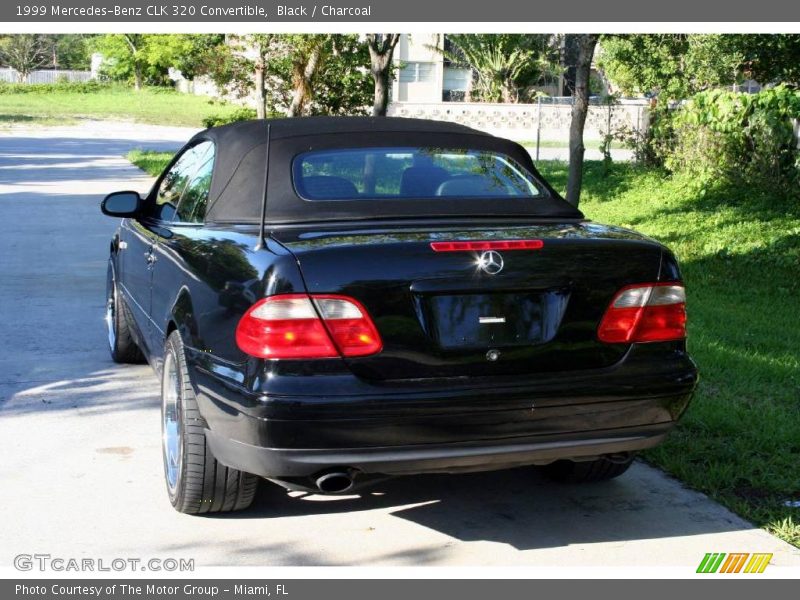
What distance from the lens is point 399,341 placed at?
13.3ft

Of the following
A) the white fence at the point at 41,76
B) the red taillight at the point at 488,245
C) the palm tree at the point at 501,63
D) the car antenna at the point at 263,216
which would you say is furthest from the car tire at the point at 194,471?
the white fence at the point at 41,76

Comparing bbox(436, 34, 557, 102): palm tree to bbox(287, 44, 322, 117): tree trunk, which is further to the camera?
bbox(436, 34, 557, 102): palm tree

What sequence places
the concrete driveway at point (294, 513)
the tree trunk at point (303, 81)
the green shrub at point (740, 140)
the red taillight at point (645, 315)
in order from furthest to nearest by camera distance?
the tree trunk at point (303, 81) < the green shrub at point (740, 140) < the concrete driveway at point (294, 513) < the red taillight at point (645, 315)

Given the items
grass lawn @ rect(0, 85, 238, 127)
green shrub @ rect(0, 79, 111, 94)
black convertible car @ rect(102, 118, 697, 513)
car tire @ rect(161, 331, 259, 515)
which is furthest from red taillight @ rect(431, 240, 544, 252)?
green shrub @ rect(0, 79, 111, 94)

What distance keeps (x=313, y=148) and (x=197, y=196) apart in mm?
653

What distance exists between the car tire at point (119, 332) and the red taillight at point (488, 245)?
3.29 meters

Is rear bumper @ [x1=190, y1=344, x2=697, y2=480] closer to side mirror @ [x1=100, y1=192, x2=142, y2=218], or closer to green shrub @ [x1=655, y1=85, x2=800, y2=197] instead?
side mirror @ [x1=100, y1=192, x2=142, y2=218]

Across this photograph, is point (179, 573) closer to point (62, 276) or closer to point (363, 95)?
point (62, 276)

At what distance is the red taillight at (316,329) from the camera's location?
3994 mm

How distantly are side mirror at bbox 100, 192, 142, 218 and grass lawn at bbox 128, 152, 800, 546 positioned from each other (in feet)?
9.76

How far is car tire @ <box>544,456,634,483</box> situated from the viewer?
5.16 m

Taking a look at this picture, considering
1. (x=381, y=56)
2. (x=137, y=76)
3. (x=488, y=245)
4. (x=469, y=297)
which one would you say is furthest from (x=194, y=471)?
(x=137, y=76)

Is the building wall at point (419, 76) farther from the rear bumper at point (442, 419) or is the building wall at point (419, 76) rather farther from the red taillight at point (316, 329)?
the red taillight at point (316, 329)

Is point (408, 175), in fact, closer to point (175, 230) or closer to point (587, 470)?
point (175, 230)
